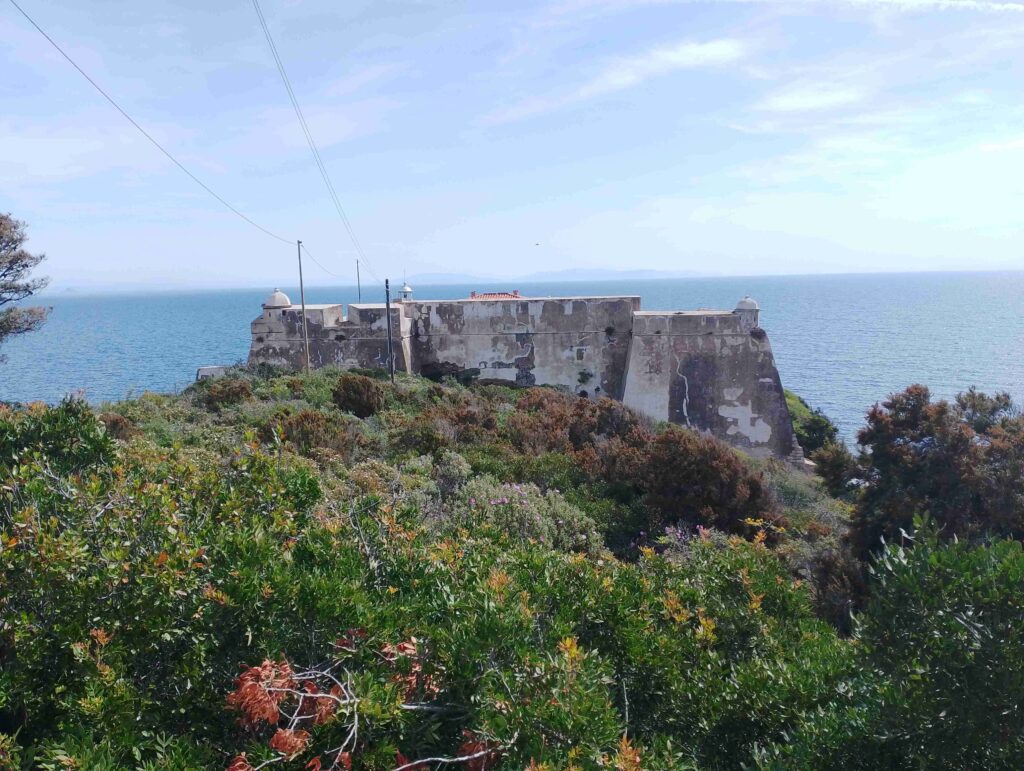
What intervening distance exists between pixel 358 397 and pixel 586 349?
19.2ft

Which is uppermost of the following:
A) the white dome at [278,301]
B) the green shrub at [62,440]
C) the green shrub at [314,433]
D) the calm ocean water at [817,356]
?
the white dome at [278,301]

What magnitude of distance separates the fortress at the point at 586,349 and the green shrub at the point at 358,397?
10.8 ft

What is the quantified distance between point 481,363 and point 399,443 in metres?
6.39

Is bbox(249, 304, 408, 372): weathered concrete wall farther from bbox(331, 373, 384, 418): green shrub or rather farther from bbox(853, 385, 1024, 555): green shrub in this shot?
bbox(853, 385, 1024, 555): green shrub

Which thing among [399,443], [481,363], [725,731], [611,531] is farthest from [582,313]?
[725,731]

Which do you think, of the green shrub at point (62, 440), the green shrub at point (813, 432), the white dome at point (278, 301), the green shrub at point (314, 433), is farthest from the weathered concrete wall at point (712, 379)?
the green shrub at point (62, 440)

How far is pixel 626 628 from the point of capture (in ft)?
11.5

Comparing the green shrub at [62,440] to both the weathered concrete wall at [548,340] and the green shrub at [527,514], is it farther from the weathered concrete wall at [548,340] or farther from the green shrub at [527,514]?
the weathered concrete wall at [548,340]

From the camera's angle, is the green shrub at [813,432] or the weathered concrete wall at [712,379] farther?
the green shrub at [813,432]

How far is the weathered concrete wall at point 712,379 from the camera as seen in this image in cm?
1617

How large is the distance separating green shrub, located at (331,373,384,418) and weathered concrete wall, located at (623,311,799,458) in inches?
229

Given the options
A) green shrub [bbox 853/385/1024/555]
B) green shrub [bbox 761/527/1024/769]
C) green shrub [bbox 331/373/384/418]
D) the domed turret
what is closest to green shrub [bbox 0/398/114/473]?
green shrub [bbox 761/527/1024/769]

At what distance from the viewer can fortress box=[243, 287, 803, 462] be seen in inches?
639

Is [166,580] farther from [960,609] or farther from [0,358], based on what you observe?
[0,358]
